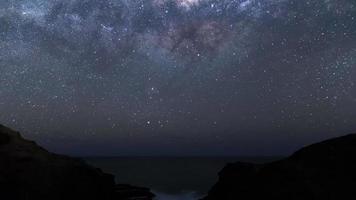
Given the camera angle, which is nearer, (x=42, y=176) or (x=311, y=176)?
(x=311, y=176)

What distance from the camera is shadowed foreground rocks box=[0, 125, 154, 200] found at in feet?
97.1

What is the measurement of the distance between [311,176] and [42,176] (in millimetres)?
21356

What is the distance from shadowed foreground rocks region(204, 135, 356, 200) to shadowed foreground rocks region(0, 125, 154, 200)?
48.3 ft

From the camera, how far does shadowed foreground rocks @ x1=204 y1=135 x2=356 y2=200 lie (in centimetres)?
2153

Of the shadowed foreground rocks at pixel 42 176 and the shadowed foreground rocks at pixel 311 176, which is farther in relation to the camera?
the shadowed foreground rocks at pixel 42 176

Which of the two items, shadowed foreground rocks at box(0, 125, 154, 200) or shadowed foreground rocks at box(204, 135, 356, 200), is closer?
shadowed foreground rocks at box(204, 135, 356, 200)

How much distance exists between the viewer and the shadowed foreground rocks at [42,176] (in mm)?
29594

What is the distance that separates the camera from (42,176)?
3138 cm

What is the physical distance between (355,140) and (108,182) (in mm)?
24876

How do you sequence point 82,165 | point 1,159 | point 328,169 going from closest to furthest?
point 328,169
point 1,159
point 82,165

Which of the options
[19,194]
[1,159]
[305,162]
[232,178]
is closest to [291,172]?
[305,162]

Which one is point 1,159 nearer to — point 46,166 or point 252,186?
point 46,166

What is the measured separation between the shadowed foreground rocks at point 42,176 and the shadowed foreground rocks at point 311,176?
1471cm

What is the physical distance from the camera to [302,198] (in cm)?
2136
